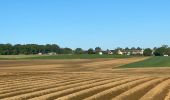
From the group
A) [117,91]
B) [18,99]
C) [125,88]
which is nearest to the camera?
[18,99]

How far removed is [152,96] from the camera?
2047 centimetres

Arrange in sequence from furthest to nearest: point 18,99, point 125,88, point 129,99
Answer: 1. point 125,88
2. point 129,99
3. point 18,99

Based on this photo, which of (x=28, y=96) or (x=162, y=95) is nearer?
(x=28, y=96)

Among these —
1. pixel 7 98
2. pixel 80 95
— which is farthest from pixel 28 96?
pixel 80 95

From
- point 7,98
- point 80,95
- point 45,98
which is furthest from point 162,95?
point 7,98

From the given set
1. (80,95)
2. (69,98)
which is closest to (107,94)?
(80,95)

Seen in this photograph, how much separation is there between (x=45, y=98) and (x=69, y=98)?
100 centimetres

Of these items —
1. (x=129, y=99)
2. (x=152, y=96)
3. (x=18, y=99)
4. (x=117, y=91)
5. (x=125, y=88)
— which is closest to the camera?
(x=18, y=99)

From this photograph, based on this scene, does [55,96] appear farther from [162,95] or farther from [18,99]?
[162,95]

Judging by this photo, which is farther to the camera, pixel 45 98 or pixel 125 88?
pixel 125 88

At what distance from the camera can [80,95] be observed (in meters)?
20.0

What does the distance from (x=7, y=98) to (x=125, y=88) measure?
331 inches

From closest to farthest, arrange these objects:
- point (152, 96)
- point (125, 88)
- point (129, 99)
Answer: point (129, 99)
point (152, 96)
point (125, 88)

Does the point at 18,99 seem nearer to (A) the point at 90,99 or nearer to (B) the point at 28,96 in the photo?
(B) the point at 28,96
